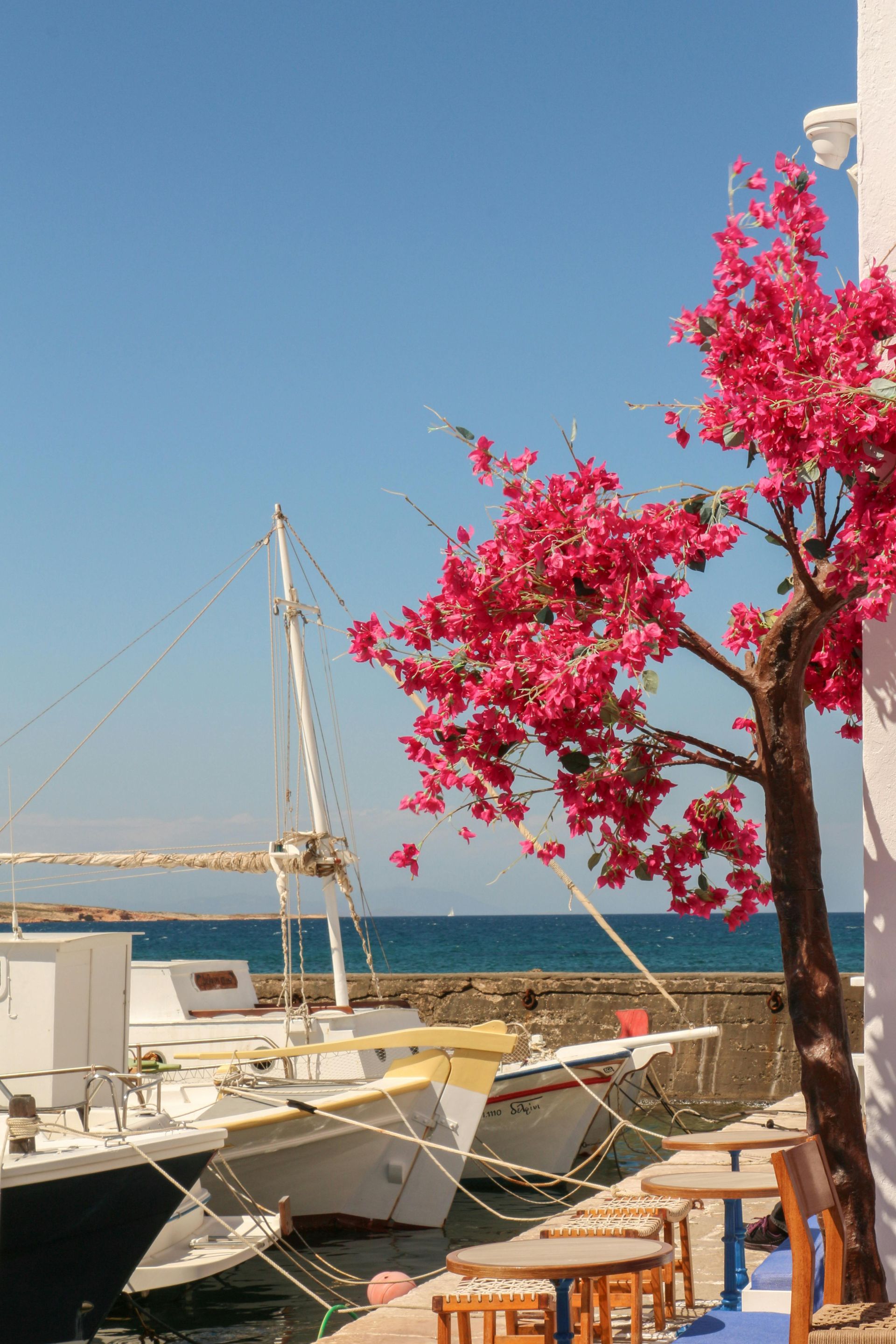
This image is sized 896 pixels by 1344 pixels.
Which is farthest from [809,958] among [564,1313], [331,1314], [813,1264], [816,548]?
[331,1314]

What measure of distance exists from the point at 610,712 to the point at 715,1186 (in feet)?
9.26

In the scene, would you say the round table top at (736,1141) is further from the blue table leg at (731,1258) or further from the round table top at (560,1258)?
the round table top at (560,1258)

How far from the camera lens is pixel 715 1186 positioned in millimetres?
6070

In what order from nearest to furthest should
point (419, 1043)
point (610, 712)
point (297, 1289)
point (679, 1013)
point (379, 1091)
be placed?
point (610, 712) < point (297, 1289) < point (379, 1091) < point (419, 1043) < point (679, 1013)

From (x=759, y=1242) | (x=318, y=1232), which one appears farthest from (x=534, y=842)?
(x=318, y=1232)

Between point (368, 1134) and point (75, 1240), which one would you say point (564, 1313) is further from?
point (368, 1134)

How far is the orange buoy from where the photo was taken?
32.1 feet

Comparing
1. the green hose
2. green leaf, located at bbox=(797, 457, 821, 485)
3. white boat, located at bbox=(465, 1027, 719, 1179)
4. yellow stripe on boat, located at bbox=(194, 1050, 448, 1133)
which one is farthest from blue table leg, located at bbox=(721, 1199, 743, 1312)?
white boat, located at bbox=(465, 1027, 719, 1179)

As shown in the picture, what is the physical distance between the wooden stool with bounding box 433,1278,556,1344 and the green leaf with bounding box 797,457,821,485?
130 inches

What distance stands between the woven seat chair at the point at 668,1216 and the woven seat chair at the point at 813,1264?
7.50ft

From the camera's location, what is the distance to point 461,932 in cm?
11369

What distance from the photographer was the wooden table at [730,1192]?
6020 millimetres

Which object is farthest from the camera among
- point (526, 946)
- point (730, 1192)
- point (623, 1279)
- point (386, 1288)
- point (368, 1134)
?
point (526, 946)

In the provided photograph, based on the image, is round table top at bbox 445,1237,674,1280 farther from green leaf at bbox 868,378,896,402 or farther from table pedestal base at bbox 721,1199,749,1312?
green leaf at bbox 868,378,896,402
